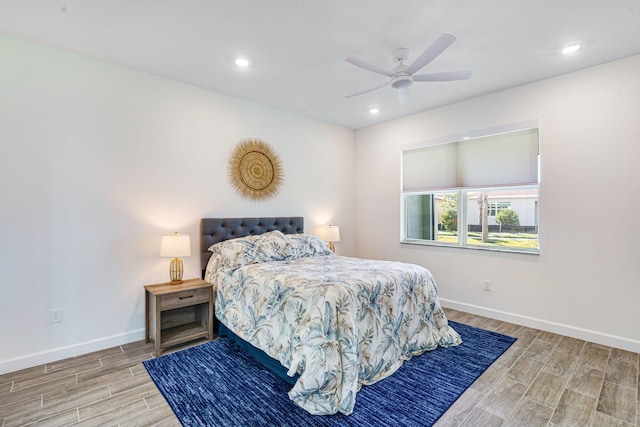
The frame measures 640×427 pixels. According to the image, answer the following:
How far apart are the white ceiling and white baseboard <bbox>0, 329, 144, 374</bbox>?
8.84 ft

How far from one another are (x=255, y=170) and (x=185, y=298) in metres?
1.82

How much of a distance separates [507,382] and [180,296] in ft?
9.60

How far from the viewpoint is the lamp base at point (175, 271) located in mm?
3170

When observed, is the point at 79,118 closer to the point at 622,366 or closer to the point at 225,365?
the point at 225,365

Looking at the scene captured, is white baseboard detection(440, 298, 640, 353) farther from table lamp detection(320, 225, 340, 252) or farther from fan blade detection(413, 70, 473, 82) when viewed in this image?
fan blade detection(413, 70, 473, 82)

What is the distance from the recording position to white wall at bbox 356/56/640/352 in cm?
289

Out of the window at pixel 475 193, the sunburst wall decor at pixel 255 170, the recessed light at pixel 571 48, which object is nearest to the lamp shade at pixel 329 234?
the sunburst wall decor at pixel 255 170

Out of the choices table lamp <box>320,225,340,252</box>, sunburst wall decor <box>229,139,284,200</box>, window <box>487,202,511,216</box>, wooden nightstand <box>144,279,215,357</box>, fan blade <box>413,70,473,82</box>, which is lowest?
wooden nightstand <box>144,279,215,357</box>

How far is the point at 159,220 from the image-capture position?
324 centimetres

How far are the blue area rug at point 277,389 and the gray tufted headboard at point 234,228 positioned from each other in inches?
44.7

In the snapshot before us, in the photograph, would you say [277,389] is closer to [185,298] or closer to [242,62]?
[185,298]

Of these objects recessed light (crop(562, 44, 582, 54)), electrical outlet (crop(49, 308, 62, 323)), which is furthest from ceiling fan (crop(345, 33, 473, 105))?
electrical outlet (crop(49, 308, 62, 323))

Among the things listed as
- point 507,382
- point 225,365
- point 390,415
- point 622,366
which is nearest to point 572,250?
point 622,366

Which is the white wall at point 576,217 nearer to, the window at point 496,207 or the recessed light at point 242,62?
the window at point 496,207
